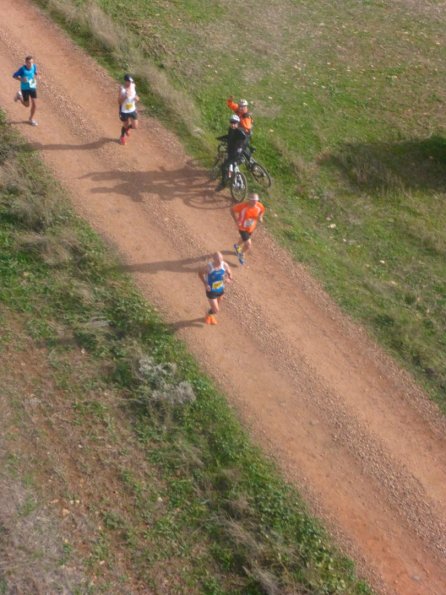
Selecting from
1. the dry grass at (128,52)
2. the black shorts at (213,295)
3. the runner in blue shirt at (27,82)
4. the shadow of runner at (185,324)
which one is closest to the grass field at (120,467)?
the shadow of runner at (185,324)

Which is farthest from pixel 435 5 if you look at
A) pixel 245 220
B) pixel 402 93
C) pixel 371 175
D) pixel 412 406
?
pixel 412 406

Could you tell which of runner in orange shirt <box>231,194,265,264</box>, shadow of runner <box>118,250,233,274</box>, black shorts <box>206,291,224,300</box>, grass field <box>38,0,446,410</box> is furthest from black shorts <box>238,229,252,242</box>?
black shorts <box>206,291,224,300</box>

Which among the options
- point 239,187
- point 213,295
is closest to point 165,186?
point 239,187

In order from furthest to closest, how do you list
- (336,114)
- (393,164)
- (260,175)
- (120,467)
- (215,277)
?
(336,114)
(393,164)
(260,175)
(215,277)
(120,467)

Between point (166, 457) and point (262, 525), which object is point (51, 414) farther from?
point (262, 525)

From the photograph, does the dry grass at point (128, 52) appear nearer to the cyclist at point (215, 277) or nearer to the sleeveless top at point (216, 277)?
the cyclist at point (215, 277)

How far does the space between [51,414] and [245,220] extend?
19.3ft

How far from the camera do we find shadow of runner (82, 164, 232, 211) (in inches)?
659

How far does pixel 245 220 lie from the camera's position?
48.1 feet

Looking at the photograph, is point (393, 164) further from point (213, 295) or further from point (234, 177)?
point (213, 295)

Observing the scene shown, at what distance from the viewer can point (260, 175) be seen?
17438 millimetres

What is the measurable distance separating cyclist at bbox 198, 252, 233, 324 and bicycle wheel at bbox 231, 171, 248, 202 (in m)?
4.02

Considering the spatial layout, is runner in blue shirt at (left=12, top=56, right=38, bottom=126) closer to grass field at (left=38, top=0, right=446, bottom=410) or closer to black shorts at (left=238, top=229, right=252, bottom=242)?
grass field at (left=38, top=0, right=446, bottom=410)

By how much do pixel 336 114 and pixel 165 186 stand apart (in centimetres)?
754
